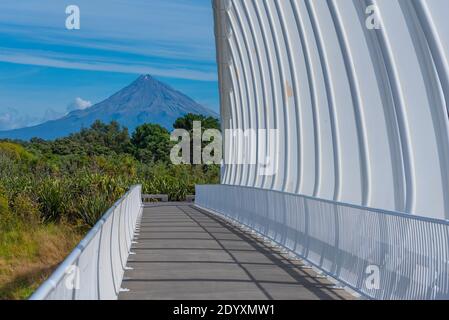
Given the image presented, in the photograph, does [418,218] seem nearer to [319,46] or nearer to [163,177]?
[319,46]

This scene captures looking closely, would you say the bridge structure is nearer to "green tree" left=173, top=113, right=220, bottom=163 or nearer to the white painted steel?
the white painted steel

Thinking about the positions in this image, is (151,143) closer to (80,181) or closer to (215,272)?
(80,181)

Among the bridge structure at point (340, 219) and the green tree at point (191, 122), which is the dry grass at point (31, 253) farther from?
the green tree at point (191, 122)

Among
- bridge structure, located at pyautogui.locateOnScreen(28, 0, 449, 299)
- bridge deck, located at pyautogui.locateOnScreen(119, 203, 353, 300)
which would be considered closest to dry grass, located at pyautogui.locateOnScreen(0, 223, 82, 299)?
bridge structure, located at pyautogui.locateOnScreen(28, 0, 449, 299)

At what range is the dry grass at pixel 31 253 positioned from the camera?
27312mm

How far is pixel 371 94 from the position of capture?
992 inches

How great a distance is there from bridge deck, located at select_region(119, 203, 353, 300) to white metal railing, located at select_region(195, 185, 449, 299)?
0.37m

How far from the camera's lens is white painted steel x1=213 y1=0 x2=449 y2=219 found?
1405cm

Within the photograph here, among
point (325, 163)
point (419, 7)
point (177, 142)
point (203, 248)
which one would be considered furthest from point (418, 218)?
point (177, 142)

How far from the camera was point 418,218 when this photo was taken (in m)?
10.1

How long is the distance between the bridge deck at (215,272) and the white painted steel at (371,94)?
240 cm

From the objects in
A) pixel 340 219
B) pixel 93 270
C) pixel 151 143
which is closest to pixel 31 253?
pixel 340 219

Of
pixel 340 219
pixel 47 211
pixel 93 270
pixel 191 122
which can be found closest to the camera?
pixel 93 270

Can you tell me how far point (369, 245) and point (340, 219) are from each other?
1788 mm
